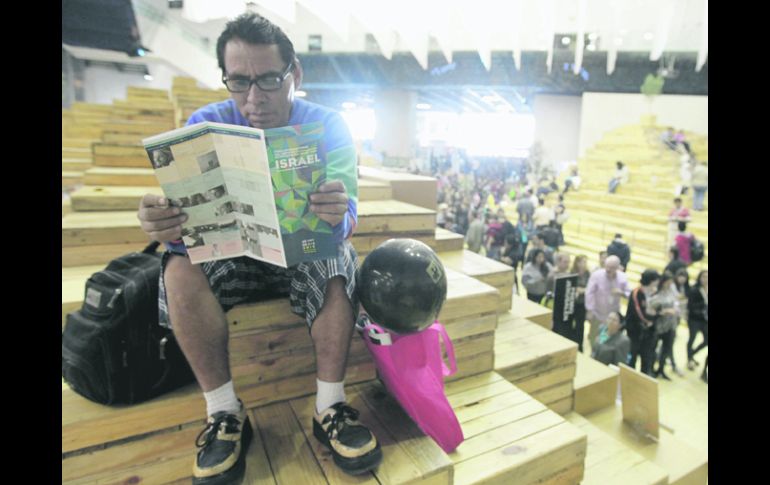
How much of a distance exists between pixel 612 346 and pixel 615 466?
1794mm

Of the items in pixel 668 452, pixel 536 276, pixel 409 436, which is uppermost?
pixel 409 436

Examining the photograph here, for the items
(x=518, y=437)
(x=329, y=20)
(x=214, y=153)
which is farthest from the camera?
(x=329, y=20)

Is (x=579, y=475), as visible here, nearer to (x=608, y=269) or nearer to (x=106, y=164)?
(x=608, y=269)

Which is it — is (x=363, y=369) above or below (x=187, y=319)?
below

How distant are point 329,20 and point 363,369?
10021 millimetres

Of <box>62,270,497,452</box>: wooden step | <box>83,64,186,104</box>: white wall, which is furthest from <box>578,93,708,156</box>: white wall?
<box>83,64,186,104</box>: white wall

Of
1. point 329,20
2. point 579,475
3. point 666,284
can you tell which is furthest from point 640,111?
point 579,475

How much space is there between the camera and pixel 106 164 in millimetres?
3832

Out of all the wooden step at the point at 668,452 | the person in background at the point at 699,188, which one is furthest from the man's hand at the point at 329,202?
the person in background at the point at 699,188

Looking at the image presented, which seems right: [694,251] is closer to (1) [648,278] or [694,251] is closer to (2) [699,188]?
(1) [648,278]

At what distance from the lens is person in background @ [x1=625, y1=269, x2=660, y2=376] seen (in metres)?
4.11

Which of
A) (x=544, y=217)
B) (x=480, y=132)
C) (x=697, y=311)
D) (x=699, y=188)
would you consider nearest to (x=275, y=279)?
(x=697, y=311)

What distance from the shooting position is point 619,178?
40.5 ft

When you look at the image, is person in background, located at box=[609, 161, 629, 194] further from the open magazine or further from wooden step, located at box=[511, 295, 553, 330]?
the open magazine
